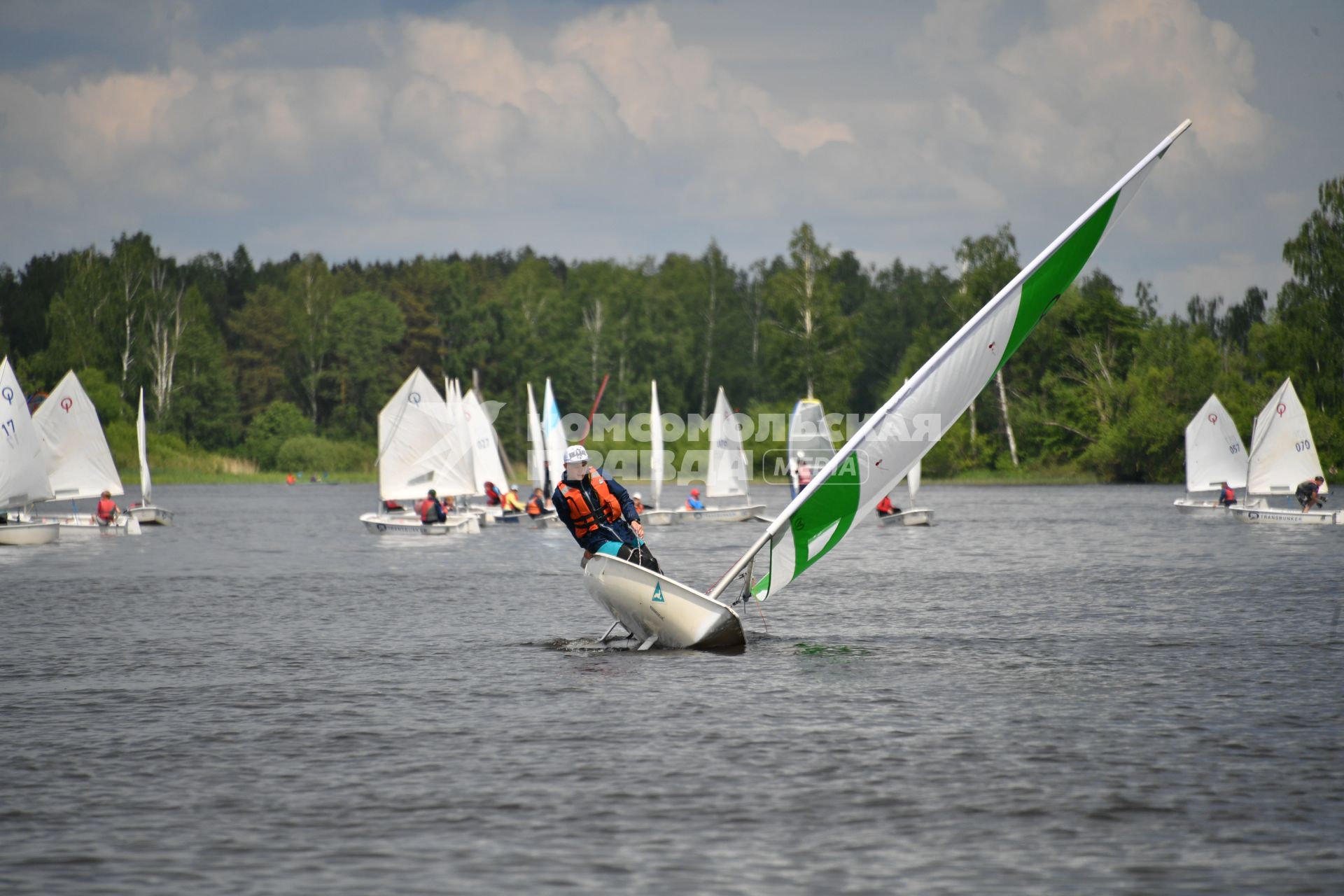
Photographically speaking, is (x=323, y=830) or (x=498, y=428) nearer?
(x=323, y=830)

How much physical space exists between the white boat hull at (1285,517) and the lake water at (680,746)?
64.1 feet

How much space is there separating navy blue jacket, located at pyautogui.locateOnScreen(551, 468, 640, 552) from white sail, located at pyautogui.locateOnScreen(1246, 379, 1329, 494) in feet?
108

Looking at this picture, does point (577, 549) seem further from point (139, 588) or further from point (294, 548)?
point (139, 588)

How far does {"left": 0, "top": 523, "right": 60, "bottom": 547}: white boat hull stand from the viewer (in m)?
37.7

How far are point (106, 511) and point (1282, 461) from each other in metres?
36.6

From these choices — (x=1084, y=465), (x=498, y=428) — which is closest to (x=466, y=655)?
(x=1084, y=465)

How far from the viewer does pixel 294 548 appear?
3834cm

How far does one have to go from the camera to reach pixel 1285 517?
1726 inches

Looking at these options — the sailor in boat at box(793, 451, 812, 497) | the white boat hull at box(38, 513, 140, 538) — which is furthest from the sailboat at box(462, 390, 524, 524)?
the white boat hull at box(38, 513, 140, 538)

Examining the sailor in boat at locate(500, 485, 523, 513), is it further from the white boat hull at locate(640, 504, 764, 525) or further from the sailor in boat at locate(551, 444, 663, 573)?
the sailor in boat at locate(551, 444, 663, 573)

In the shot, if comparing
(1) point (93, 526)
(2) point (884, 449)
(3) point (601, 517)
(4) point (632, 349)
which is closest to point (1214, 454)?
(1) point (93, 526)

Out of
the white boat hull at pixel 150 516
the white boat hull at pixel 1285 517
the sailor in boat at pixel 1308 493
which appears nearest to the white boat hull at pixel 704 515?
the white boat hull at pixel 1285 517

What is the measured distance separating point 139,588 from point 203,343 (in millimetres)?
84283

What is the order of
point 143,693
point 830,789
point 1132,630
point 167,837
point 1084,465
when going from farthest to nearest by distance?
point 1084,465 < point 1132,630 < point 143,693 < point 830,789 < point 167,837
